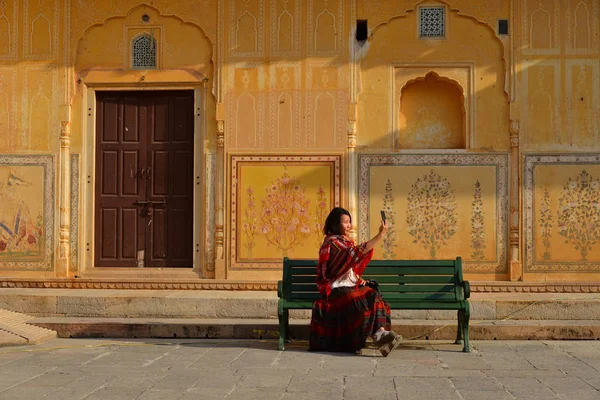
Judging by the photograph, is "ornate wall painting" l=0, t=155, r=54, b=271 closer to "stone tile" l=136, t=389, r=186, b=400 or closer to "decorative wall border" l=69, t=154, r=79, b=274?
"decorative wall border" l=69, t=154, r=79, b=274

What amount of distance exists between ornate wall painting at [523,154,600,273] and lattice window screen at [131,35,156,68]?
4.98 meters

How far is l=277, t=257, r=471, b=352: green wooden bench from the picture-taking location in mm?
8328

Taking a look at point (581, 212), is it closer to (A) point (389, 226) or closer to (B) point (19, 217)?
(A) point (389, 226)

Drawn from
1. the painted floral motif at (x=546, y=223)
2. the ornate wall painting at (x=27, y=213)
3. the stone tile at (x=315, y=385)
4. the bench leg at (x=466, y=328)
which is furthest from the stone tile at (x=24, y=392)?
the painted floral motif at (x=546, y=223)

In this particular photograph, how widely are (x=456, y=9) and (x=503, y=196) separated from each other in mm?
2453

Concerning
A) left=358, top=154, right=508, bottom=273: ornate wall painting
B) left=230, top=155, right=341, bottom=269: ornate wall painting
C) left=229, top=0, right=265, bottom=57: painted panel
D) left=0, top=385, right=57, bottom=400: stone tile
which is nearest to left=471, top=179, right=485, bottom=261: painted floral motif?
left=358, top=154, right=508, bottom=273: ornate wall painting

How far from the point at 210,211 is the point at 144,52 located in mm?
2262

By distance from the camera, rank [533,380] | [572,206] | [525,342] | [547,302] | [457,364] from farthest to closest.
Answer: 1. [572,206]
2. [547,302]
3. [525,342]
4. [457,364]
5. [533,380]

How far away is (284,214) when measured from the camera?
38.5 ft

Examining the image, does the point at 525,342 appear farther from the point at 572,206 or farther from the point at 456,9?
the point at 456,9

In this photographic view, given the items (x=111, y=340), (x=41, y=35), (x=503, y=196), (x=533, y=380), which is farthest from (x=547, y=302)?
(x=41, y=35)

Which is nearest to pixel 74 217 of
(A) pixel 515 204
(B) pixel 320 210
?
(B) pixel 320 210

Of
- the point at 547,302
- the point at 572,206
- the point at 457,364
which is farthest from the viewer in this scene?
the point at 572,206

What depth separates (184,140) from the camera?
12.1 metres
